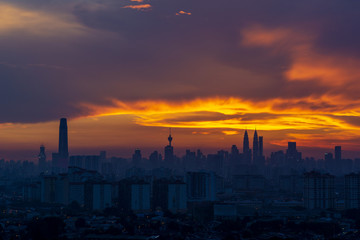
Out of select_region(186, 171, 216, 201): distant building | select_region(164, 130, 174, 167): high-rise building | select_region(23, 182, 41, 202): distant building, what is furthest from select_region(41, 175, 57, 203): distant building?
select_region(164, 130, 174, 167): high-rise building

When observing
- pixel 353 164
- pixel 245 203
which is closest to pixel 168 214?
pixel 245 203

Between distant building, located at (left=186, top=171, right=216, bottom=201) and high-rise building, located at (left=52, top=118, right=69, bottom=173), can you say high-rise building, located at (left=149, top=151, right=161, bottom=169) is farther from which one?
distant building, located at (left=186, top=171, right=216, bottom=201)

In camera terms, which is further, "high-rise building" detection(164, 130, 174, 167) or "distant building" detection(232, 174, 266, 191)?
"high-rise building" detection(164, 130, 174, 167)

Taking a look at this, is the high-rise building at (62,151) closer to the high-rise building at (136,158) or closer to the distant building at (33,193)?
the high-rise building at (136,158)

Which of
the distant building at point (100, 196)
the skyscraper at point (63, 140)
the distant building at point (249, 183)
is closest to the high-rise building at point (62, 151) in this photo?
the skyscraper at point (63, 140)

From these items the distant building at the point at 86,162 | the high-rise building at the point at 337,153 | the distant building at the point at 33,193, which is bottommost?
the distant building at the point at 33,193
